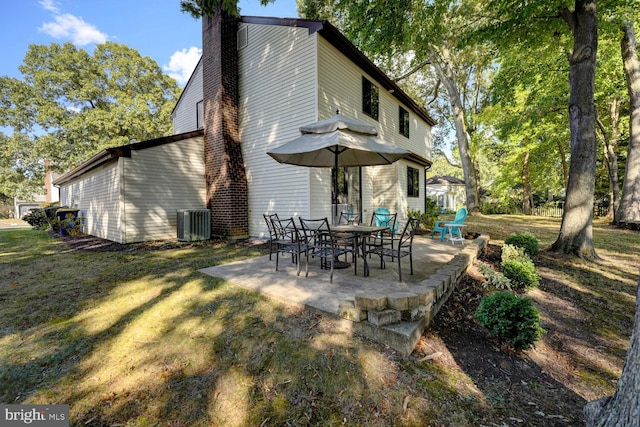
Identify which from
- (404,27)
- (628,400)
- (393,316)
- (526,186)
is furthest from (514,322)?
(526,186)

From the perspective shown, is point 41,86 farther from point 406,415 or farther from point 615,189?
point 615,189

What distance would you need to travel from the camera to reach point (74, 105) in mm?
19938

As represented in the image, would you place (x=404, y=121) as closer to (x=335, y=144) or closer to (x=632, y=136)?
(x=632, y=136)

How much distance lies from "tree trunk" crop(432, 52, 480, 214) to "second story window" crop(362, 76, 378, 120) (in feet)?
26.1

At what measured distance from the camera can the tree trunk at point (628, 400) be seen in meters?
1.38

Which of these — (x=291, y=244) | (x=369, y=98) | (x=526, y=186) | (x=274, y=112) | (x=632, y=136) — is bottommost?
(x=291, y=244)

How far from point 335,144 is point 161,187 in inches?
278

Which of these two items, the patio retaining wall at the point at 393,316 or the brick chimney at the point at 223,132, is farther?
the brick chimney at the point at 223,132

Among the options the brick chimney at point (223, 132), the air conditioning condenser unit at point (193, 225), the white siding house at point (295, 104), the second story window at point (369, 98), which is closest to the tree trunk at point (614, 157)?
the white siding house at point (295, 104)

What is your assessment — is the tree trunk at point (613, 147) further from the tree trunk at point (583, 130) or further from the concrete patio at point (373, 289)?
the concrete patio at point (373, 289)

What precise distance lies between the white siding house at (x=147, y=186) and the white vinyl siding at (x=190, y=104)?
378cm

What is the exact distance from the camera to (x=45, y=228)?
14359 millimetres

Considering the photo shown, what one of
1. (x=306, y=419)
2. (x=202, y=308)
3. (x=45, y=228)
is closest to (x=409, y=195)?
(x=202, y=308)

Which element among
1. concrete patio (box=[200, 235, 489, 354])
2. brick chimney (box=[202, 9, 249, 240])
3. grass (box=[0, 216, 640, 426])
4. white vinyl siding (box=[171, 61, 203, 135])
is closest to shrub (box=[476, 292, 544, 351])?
grass (box=[0, 216, 640, 426])
